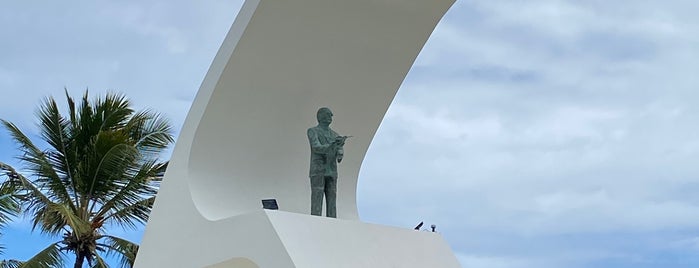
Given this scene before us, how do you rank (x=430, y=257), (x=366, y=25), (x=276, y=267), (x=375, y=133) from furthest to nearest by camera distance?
(x=375, y=133) → (x=366, y=25) → (x=430, y=257) → (x=276, y=267)

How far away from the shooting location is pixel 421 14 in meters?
10.4

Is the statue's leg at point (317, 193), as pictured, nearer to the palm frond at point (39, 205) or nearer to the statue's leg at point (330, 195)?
the statue's leg at point (330, 195)

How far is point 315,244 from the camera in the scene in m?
8.10

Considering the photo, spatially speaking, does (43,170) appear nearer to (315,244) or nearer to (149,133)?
(149,133)

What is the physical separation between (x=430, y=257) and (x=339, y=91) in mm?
2390

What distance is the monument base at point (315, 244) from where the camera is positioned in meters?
7.89

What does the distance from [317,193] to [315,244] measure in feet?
3.05

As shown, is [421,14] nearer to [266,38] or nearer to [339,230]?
[266,38]

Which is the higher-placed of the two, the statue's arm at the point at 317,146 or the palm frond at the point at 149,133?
the palm frond at the point at 149,133

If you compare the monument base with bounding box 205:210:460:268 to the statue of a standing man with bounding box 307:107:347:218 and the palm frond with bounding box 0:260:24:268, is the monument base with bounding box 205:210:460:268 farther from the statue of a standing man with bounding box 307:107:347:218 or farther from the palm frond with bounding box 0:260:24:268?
the palm frond with bounding box 0:260:24:268

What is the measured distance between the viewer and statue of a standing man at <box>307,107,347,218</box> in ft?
29.3

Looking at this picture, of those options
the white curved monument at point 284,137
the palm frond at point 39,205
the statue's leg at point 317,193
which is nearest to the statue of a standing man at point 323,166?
the statue's leg at point 317,193

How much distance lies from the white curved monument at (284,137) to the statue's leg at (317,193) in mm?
402

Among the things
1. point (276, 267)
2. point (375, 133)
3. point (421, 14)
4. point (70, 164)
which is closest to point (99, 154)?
point (70, 164)
